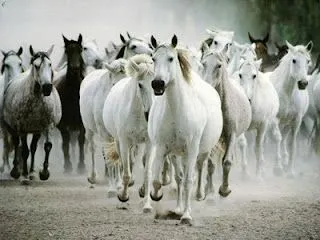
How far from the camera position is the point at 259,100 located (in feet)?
26.3

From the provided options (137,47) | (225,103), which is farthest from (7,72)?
(225,103)

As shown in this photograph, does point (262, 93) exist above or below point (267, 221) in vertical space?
above

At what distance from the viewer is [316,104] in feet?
28.7

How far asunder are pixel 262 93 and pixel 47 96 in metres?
1.59

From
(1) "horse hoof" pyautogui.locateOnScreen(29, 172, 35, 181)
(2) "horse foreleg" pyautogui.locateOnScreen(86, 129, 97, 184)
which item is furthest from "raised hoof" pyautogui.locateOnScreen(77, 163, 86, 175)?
(1) "horse hoof" pyautogui.locateOnScreen(29, 172, 35, 181)

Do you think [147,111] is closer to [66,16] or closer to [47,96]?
[66,16]

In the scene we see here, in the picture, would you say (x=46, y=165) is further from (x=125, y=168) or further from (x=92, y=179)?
(x=125, y=168)

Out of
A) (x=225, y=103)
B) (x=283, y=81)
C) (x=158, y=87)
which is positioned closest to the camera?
(x=158, y=87)

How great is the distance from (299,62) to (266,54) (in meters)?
0.57

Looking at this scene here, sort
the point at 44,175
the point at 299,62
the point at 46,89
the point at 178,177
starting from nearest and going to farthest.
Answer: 1. the point at 178,177
2. the point at 46,89
3. the point at 44,175
4. the point at 299,62

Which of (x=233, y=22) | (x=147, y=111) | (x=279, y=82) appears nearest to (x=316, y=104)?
(x=279, y=82)

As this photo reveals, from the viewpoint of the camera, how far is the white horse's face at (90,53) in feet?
25.3

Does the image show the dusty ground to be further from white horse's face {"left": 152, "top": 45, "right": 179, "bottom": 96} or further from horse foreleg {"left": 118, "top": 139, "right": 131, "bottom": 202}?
white horse's face {"left": 152, "top": 45, "right": 179, "bottom": 96}

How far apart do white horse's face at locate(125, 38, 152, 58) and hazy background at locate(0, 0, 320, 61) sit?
6.4 inches
